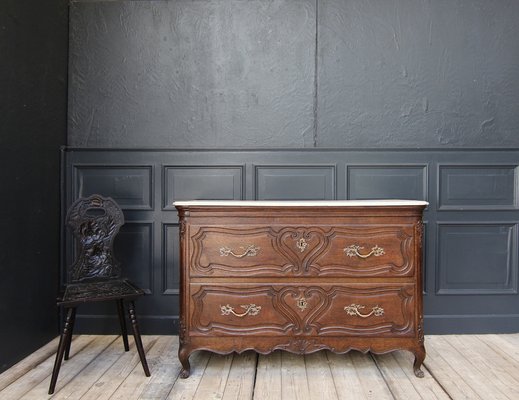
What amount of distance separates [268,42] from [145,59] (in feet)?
3.24

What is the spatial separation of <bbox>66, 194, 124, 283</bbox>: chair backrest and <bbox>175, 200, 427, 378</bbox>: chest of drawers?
0.66 m

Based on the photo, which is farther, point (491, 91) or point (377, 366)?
point (491, 91)

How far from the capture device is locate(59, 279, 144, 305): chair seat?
2291 millimetres

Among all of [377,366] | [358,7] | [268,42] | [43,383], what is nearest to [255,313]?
[377,366]

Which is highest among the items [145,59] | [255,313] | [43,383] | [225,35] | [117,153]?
[225,35]

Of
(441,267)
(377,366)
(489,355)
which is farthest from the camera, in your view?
(441,267)

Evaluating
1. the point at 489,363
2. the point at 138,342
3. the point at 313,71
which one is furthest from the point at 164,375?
the point at 313,71

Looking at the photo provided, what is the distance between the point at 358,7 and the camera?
3.15 metres

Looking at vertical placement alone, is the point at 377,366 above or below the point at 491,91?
below

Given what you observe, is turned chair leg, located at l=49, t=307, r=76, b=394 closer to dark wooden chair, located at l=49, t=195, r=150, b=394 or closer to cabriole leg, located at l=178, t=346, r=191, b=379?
dark wooden chair, located at l=49, t=195, r=150, b=394

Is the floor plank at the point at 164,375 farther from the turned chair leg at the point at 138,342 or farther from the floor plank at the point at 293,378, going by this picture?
the floor plank at the point at 293,378

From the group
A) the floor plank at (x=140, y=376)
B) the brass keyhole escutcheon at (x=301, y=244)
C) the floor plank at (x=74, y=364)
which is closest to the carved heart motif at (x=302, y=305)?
the brass keyhole escutcheon at (x=301, y=244)

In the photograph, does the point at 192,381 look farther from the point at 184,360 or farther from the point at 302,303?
the point at 302,303

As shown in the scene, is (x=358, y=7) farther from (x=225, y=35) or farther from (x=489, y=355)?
(x=489, y=355)
